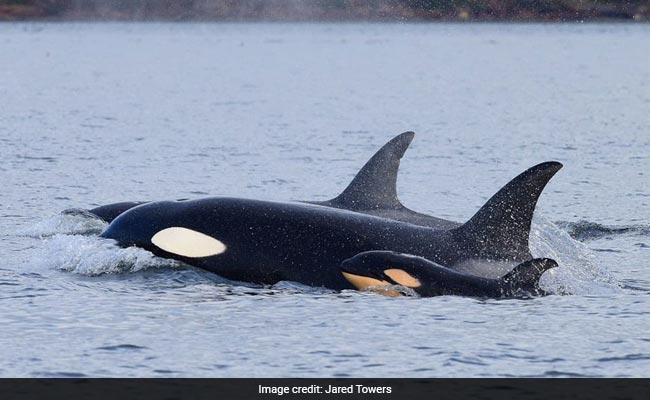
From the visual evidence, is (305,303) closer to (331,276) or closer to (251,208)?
(331,276)

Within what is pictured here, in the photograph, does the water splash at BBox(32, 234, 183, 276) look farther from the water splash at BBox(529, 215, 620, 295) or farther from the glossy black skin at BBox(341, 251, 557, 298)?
the water splash at BBox(529, 215, 620, 295)

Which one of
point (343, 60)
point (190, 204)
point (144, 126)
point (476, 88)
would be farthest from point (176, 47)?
point (190, 204)

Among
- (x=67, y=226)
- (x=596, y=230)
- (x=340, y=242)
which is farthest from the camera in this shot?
(x=596, y=230)

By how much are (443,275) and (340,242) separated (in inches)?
54.2

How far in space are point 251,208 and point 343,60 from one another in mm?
111011

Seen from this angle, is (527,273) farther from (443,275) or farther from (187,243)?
(187,243)

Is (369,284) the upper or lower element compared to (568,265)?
lower

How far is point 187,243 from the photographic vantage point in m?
17.0

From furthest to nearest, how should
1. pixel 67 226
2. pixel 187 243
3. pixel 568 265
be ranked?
1. pixel 67 226
2. pixel 568 265
3. pixel 187 243

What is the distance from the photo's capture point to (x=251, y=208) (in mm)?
17078

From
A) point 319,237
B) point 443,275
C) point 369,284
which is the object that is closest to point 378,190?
point 319,237

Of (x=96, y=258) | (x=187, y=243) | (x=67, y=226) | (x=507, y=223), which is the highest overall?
(x=507, y=223)

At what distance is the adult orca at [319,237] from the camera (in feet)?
54.0

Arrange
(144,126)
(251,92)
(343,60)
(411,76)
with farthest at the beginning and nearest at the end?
(343,60) < (411,76) < (251,92) < (144,126)
